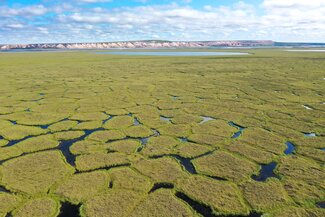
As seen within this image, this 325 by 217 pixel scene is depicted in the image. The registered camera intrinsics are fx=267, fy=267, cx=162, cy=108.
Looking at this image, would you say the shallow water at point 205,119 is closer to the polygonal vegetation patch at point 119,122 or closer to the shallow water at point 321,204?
the polygonal vegetation patch at point 119,122

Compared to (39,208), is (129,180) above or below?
below

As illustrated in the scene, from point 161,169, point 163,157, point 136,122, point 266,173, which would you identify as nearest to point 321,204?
point 266,173

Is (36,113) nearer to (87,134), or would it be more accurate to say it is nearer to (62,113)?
(62,113)

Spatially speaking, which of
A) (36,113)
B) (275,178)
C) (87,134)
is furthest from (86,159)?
(36,113)

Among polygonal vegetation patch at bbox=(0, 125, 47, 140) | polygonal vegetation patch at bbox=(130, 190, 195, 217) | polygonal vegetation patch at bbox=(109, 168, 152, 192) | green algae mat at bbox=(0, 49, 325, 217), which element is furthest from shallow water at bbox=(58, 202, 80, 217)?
polygonal vegetation patch at bbox=(0, 125, 47, 140)

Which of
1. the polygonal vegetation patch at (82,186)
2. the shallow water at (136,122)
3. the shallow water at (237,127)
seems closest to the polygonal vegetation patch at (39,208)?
the polygonal vegetation patch at (82,186)

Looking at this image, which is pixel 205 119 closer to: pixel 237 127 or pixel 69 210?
pixel 237 127
